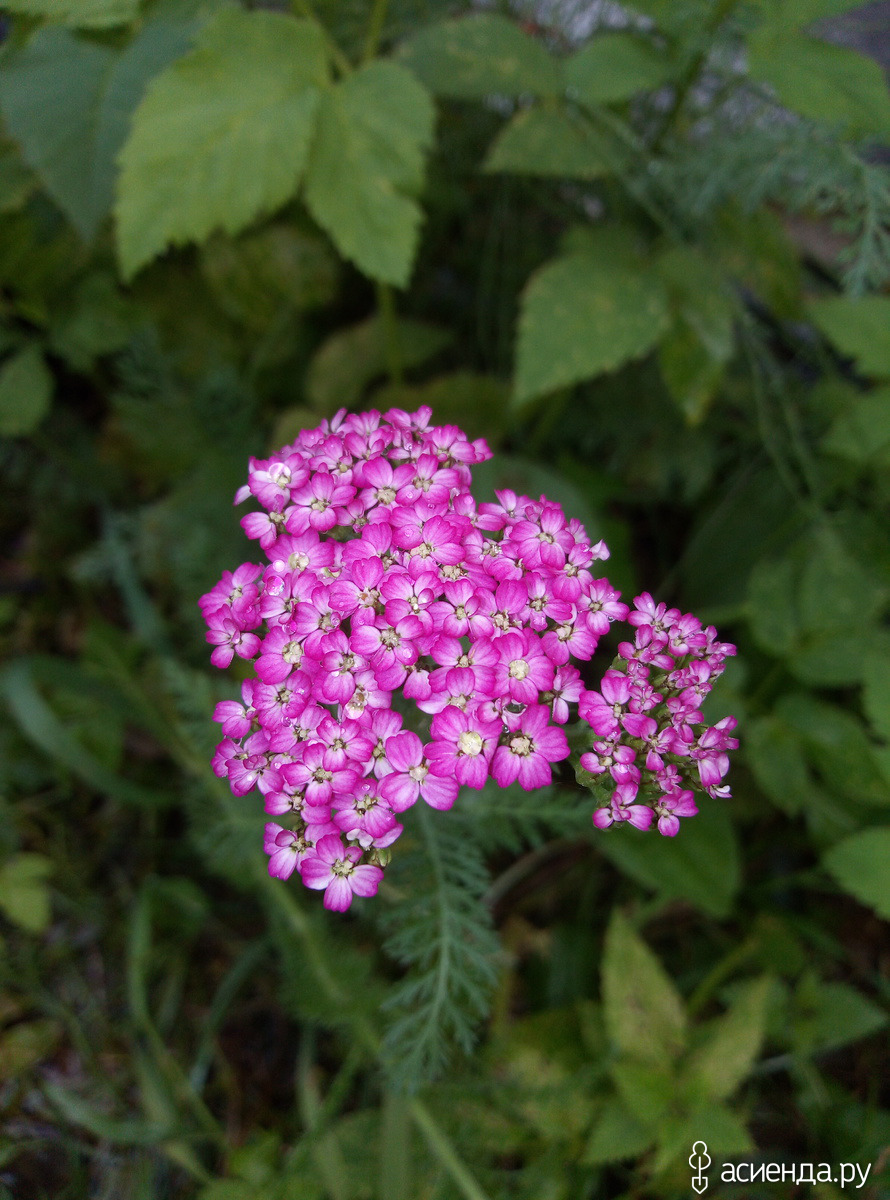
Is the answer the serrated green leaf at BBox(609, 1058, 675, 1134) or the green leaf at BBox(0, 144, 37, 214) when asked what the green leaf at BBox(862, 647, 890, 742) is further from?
the green leaf at BBox(0, 144, 37, 214)

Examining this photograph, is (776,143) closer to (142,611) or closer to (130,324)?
(130,324)

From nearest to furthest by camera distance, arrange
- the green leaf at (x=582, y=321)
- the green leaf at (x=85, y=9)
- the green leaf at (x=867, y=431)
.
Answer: the green leaf at (x=85, y=9)
the green leaf at (x=582, y=321)
the green leaf at (x=867, y=431)

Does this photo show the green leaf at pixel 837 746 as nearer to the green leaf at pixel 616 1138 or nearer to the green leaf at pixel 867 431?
the green leaf at pixel 867 431

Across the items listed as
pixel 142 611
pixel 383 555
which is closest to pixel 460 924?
pixel 383 555

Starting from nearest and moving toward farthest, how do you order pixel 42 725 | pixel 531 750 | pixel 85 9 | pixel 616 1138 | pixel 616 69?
pixel 531 750 < pixel 85 9 < pixel 616 1138 < pixel 616 69 < pixel 42 725

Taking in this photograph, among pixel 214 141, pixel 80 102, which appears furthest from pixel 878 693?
pixel 80 102

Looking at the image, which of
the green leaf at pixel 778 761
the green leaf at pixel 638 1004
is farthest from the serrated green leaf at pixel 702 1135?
the green leaf at pixel 778 761

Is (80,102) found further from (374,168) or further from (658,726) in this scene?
(658,726)
